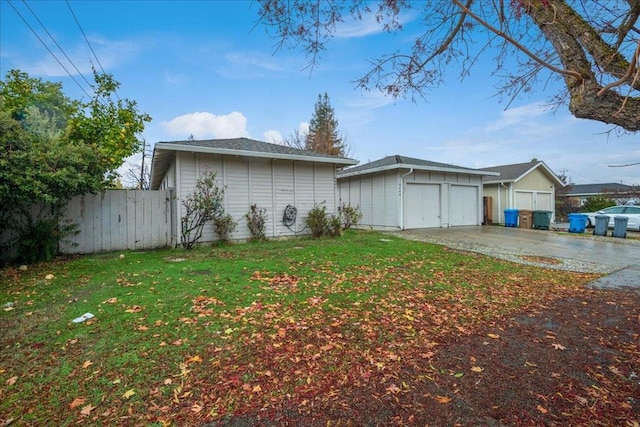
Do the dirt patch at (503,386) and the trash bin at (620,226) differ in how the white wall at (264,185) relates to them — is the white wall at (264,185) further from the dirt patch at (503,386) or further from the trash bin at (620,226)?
the trash bin at (620,226)

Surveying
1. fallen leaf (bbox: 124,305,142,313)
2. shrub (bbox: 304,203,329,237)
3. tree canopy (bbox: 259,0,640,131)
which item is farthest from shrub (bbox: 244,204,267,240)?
tree canopy (bbox: 259,0,640,131)

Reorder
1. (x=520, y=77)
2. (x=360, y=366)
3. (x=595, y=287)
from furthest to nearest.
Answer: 1. (x=595, y=287)
2. (x=520, y=77)
3. (x=360, y=366)

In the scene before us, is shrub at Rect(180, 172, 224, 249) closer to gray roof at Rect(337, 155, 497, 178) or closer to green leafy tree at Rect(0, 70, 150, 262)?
green leafy tree at Rect(0, 70, 150, 262)

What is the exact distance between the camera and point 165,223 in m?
8.78

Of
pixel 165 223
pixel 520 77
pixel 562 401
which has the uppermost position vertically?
pixel 520 77

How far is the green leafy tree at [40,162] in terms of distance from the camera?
5.53 m

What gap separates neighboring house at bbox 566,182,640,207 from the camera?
77.4 feet

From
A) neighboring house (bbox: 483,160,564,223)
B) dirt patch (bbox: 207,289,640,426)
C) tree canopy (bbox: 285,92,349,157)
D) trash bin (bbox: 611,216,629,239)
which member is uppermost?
tree canopy (bbox: 285,92,349,157)

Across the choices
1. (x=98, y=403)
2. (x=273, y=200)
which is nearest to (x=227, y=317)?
(x=98, y=403)

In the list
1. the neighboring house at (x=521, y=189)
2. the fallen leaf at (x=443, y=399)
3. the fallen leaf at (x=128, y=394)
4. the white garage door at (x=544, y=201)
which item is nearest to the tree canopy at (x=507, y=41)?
the fallen leaf at (x=443, y=399)

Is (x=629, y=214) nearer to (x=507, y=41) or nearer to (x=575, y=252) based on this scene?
(x=575, y=252)

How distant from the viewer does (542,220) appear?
15195 mm

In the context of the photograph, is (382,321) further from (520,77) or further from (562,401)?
(520,77)

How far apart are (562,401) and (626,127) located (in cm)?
198
